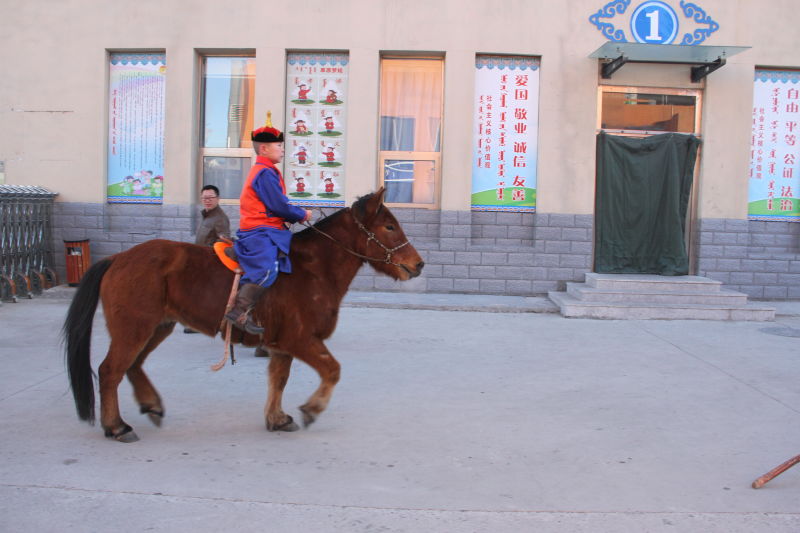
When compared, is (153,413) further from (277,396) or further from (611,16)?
(611,16)

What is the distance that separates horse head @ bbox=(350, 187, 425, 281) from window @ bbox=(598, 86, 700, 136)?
8.33 metres

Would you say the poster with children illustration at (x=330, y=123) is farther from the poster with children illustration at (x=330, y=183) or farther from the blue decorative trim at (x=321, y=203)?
the blue decorative trim at (x=321, y=203)

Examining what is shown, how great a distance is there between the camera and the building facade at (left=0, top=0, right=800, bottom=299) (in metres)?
12.5

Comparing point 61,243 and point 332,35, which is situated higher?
point 332,35

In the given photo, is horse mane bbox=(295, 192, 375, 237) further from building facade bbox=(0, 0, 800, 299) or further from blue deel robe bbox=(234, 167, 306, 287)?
building facade bbox=(0, 0, 800, 299)

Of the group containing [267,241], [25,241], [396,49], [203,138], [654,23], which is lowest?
[25,241]

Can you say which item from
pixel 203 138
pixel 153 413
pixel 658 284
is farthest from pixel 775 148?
pixel 153 413

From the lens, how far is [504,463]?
500 centimetres

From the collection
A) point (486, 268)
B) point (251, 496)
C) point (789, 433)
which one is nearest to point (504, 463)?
point (251, 496)

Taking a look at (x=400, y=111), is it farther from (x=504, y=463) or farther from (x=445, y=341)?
(x=504, y=463)

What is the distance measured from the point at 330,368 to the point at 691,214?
9.62 metres

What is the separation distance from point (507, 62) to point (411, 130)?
2.05 m

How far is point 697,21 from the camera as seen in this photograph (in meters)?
12.5

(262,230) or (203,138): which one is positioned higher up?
(203,138)
